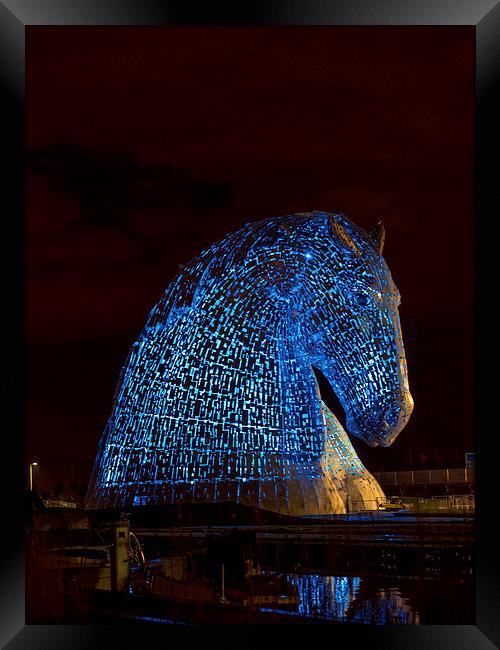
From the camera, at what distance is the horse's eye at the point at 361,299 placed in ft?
17.0

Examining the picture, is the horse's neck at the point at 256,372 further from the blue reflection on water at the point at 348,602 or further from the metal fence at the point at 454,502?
the metal fence at the point at 454,502

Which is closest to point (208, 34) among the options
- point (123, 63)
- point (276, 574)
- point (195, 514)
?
point (123, 63)

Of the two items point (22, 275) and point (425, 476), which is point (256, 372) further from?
point (425, 476)

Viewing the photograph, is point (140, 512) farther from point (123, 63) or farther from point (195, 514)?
point (123, 63)

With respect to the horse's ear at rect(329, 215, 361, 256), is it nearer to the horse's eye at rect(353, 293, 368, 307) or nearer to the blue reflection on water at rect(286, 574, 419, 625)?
the horse's eye at rect(353, 293, 368, 307)

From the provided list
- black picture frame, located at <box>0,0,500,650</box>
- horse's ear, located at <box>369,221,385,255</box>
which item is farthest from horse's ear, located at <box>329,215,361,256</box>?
black picture frame, located at <box>0,0,500,650</box>

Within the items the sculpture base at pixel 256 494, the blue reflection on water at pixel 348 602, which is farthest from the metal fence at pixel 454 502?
the sculpture base at pixel 256 494

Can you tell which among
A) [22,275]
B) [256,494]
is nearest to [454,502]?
[256,494]

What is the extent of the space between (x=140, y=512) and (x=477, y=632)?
6.39 feet

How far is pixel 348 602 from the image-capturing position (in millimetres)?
5195

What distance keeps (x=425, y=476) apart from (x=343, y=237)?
2.27 metres

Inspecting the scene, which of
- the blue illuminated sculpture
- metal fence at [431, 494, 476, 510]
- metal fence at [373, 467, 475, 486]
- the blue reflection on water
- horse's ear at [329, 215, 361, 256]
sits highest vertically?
horse's ear at [329, 215, 361, 256]

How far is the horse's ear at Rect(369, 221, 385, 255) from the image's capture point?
17.3 ft

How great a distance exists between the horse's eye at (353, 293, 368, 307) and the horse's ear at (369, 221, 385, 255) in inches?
11.2
